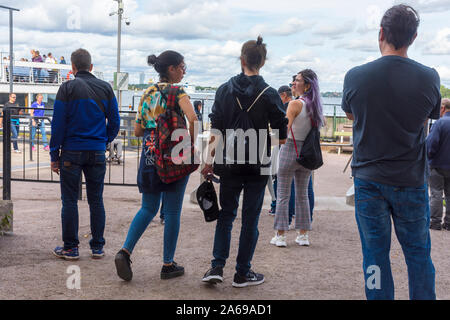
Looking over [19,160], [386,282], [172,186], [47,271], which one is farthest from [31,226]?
[19,160]

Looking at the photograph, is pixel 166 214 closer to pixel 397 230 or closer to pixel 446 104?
pixel 397 230

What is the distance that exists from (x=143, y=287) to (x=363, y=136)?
2201 mm

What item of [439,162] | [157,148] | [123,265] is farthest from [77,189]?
[439,162]

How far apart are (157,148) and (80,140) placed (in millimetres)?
990

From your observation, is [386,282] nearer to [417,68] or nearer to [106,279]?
[417,68]

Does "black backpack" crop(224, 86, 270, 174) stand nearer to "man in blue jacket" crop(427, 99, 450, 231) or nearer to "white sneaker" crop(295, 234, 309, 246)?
"white sneaker" crop(295, 234, 309, 246)

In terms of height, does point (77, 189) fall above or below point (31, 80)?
below

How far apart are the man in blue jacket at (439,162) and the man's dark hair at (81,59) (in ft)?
15.4

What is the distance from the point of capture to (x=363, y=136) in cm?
300

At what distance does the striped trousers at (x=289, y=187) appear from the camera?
5.48 m

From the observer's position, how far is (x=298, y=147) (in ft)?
17.9

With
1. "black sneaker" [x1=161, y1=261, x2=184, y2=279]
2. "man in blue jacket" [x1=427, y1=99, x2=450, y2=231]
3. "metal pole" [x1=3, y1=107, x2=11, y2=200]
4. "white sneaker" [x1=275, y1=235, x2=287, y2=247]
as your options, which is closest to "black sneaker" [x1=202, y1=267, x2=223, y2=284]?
"black sneaker" [x1=161, y1=261, x2=184, y2=279]

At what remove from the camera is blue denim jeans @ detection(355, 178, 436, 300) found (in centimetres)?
296

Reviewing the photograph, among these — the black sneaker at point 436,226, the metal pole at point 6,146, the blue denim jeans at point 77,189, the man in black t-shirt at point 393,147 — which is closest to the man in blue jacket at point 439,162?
the black sneaker at point 436,226
